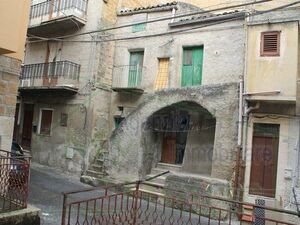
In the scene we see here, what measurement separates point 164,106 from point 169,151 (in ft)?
7.65

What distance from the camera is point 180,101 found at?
12461 mm

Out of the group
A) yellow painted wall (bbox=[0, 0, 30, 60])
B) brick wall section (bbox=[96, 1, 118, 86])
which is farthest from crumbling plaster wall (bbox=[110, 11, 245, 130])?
yellow painted wall (bbox=[0, 0, 30, 60])

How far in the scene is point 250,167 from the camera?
11289 millimetres

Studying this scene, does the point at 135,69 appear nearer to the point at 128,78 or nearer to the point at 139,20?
the point at 128,78

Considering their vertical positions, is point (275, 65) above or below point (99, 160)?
above

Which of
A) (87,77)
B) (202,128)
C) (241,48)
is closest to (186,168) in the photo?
(202,128)

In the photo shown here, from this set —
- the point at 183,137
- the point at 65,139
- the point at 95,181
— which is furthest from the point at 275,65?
the point at 65,139

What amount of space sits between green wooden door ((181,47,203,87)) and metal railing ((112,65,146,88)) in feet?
6.16

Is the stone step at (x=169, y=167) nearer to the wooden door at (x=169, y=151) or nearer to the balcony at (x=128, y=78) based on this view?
the wooden door at (x=169, y=151)

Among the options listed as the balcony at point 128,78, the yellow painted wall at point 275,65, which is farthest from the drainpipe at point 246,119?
the balcony at point 128,78

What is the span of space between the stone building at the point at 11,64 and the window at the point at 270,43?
675 centimetres

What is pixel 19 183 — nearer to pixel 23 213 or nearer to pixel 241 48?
pixel 23 213

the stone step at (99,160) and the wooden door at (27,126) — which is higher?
the wooden door at (27,126)

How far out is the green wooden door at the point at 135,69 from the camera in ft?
49.5
